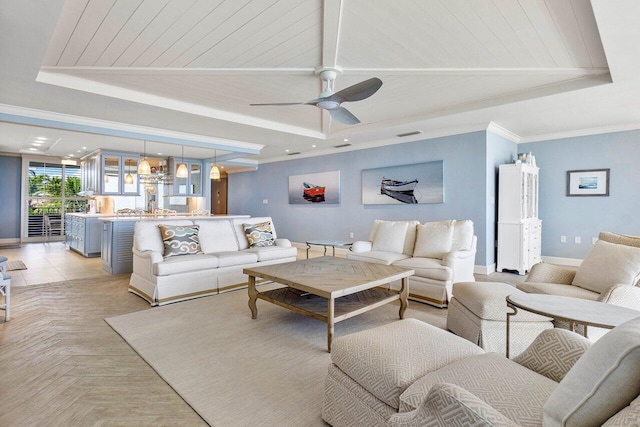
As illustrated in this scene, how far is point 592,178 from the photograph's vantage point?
5734 mm

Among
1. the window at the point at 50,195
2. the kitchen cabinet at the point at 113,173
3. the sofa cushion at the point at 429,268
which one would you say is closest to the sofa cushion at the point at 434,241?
the sofa cushion at the point at 429,268

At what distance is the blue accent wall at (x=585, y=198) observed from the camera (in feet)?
17.7

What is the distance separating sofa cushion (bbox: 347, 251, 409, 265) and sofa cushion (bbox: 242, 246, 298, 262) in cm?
97

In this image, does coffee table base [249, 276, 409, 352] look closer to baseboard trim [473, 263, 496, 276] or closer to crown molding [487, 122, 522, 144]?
baseboard trim [473, 263, 496, 276]

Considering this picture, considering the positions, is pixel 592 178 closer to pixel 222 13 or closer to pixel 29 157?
pixel 222 13

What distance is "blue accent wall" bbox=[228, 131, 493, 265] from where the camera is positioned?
5.53 metres

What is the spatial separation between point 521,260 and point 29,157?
1185 cm

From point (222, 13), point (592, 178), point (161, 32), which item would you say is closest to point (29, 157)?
point (161, 32)

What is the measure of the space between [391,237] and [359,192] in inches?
105

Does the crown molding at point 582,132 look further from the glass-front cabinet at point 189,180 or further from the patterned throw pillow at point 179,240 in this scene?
the glass-front cabinet at point 189,180

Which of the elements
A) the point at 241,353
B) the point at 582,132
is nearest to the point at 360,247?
the point at 241,353

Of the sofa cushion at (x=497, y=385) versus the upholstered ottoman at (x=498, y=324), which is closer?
the sofa cushion at (x=497, y=385)

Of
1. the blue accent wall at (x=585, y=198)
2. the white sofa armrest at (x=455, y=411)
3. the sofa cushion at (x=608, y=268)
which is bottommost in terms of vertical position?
the white sofa armrest at (x=455, y=411)

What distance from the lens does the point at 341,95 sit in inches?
119
